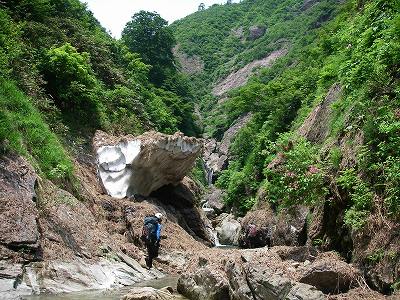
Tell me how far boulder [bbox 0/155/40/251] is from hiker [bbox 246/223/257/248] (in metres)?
13.3

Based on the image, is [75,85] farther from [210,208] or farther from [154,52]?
[154,52]

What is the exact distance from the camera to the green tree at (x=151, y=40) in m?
47.8

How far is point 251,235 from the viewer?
22219mm

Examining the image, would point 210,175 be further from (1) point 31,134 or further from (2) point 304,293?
(2) point 304,293

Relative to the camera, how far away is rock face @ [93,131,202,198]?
1733 centimetres

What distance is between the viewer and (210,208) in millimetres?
37438

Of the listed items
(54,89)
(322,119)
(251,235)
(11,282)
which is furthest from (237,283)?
(251,235)

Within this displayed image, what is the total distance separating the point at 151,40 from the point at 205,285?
4274cm

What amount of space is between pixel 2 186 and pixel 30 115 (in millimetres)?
4539

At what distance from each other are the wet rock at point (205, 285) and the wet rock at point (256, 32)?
297 feet

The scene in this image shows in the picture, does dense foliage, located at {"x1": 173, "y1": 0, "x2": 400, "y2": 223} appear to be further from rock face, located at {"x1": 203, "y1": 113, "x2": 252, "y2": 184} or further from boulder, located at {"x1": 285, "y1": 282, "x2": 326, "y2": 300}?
rock face, located at {"x1": 203, "y1": 113, "x2": 252, "y2": 184}

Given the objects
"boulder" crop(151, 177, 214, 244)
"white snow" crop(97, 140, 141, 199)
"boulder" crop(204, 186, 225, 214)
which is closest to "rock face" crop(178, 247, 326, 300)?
"white snow" crop(97, 140, 141, 199)

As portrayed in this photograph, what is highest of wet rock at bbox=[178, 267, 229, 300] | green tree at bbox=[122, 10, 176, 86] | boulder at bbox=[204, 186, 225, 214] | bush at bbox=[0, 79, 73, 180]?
green tree at bbox=[122, 10, 176, 86]

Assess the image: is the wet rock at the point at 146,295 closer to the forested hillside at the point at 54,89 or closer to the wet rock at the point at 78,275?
the wet rock at the point at 78,275
